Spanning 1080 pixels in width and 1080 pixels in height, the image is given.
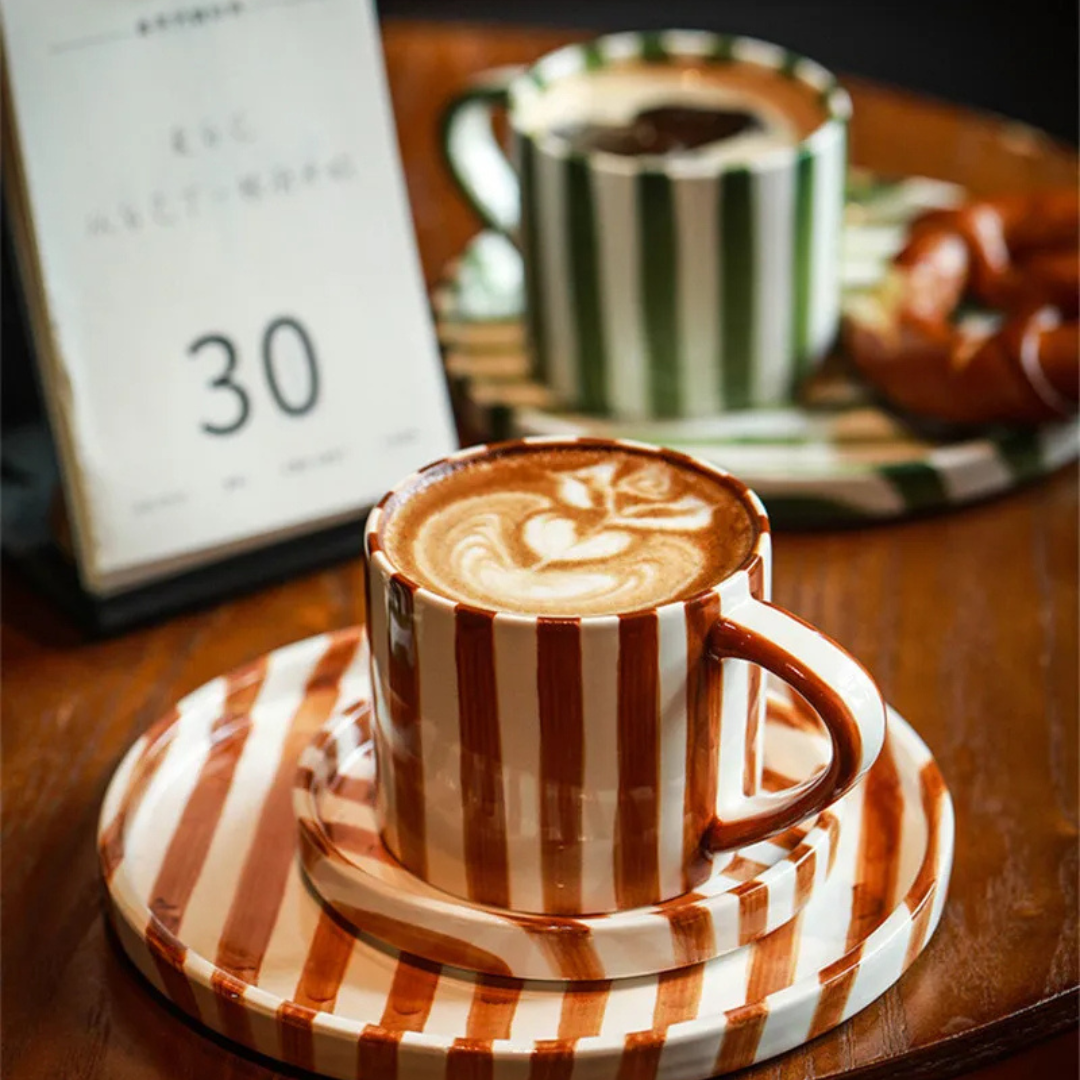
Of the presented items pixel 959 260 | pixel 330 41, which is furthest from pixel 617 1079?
pixel 959 260

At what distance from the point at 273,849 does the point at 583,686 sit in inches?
7.7

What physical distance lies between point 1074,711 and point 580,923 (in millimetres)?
322

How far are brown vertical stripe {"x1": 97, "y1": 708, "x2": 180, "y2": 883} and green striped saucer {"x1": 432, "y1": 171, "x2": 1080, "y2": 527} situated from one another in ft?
1.12

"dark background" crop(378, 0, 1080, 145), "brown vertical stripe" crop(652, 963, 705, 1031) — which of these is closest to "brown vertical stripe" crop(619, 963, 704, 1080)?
"brown vertical stripe" crop(652, 963, 705, 1031)

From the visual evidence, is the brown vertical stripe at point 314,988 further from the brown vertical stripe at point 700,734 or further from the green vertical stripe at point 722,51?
the green vertical stripe at point 722,51

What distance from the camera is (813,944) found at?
0.65m

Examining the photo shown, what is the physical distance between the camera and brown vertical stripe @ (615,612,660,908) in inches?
23.1

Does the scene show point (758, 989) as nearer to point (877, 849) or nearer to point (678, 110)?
point (877, 849)

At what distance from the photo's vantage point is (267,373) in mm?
915

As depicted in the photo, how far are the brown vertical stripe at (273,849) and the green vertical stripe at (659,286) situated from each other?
295mm

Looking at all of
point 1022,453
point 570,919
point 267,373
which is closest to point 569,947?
point 570,919

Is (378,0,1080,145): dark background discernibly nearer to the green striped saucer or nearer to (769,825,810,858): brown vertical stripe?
the green striped saucer

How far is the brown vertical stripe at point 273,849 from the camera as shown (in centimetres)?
66

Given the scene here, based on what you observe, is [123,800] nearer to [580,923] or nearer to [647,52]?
[580,923]
